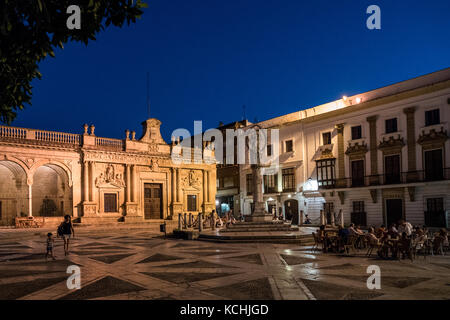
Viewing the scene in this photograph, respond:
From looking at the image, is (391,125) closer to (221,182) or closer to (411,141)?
(411,141)

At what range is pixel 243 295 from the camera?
7.21 m

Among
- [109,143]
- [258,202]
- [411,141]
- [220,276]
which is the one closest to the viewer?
[220,276]

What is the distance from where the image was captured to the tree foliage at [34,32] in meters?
6.09

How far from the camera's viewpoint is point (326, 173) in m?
32.0

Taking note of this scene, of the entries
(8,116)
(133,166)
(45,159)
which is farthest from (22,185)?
(8,116)

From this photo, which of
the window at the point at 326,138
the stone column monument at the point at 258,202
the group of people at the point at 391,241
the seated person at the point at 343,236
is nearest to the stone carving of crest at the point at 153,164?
the stone column monument at the point at 258,202

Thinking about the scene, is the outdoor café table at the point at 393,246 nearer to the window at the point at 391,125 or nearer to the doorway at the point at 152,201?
the window at the point at 391,125

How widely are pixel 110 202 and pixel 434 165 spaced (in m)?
24.3

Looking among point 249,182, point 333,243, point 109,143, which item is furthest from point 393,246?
point 249,182

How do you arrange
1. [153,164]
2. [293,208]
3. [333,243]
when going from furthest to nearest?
[293,208]
[153,164]
[333,243]

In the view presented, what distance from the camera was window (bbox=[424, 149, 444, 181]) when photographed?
2518cm

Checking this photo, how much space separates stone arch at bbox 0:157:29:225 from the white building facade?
21.2 metres
